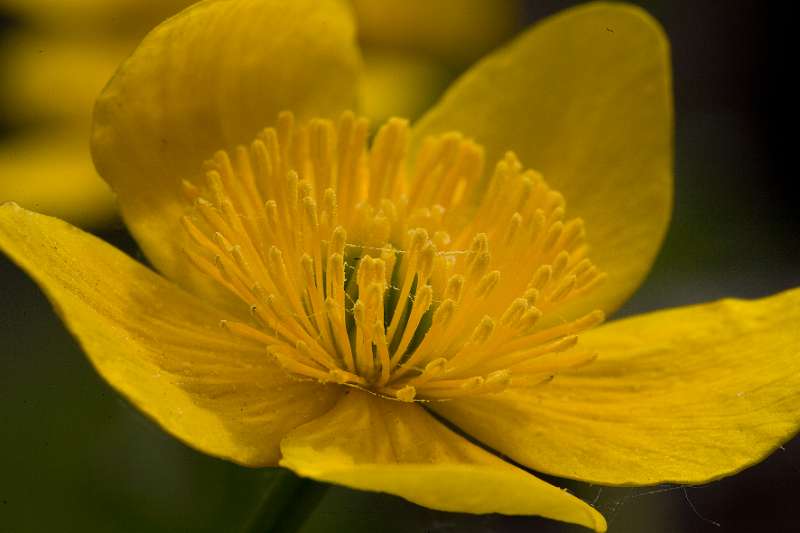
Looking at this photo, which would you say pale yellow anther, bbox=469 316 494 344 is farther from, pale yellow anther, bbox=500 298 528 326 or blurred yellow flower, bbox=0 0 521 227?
blurred yellow flower, bbox=0 0 521 227

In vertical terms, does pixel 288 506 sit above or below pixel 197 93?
below

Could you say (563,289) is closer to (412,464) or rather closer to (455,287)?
(455,287)

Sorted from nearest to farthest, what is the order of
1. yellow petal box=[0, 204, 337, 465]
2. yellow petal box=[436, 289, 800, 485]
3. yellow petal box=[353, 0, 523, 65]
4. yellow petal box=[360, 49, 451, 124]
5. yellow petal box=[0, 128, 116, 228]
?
1. yellow petal box=[0, 204, 337, 465]
2. yellow petal box=[436, 289, 800, 485]
3. yellow petal box=[0, 128, 116, 228]
4. yellow petal box=[360, 49, 451, 124]
5. yellow petal box=[353, 0, 523, 65]

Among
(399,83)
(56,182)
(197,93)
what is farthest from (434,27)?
(197,93)

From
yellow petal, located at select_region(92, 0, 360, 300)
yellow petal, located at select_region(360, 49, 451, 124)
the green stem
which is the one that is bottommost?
yellow petal, located at select_region(360, 49, 451, 124)

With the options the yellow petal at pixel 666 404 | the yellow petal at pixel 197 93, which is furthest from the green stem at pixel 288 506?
the yellow petal at pixel 197 93

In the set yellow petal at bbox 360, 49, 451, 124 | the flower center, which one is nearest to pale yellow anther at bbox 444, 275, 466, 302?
the flower center

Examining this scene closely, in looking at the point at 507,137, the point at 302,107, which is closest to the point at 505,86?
the point at 507,137
